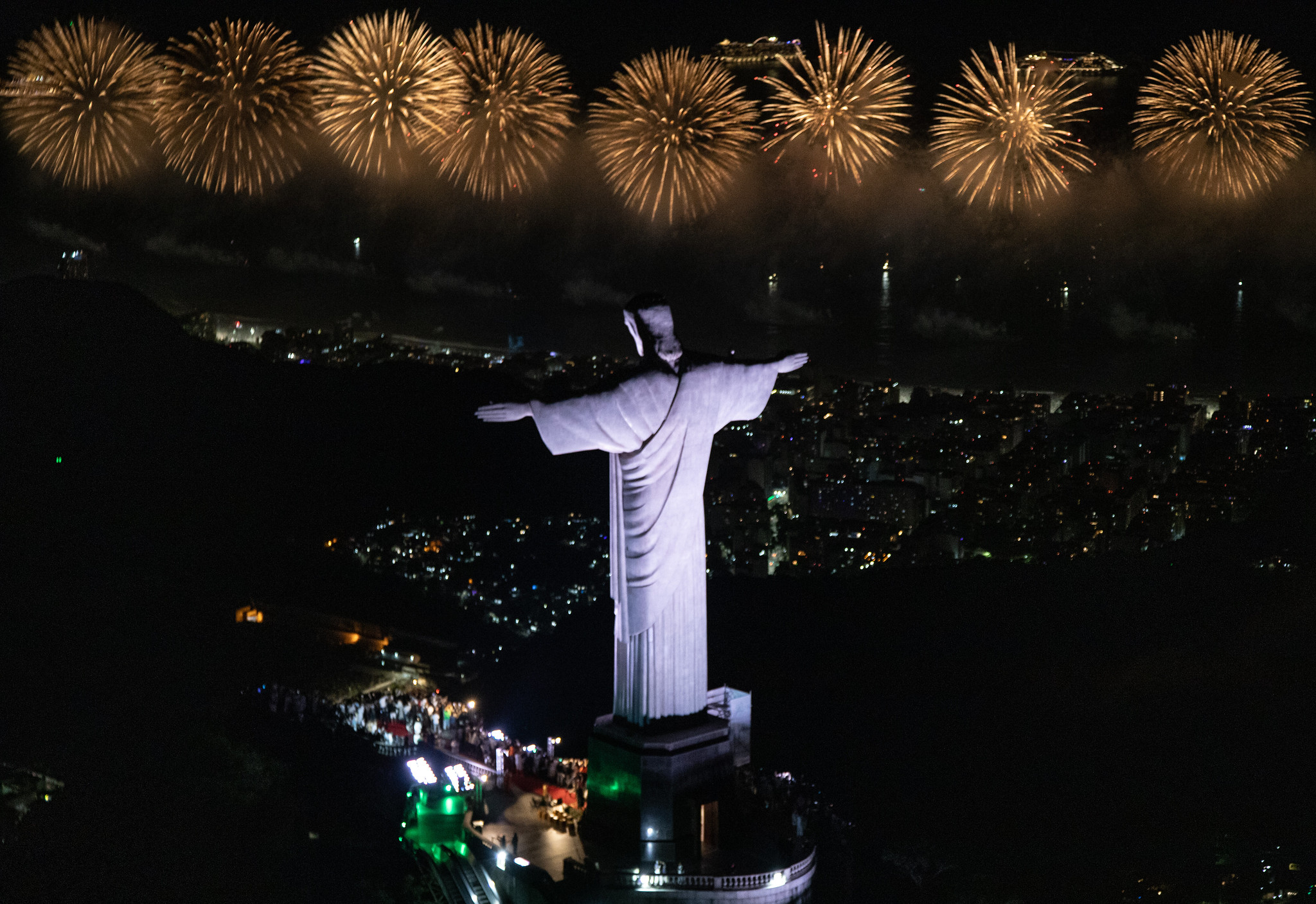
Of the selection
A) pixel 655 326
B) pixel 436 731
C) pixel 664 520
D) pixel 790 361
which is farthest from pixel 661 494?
pixel 436 731

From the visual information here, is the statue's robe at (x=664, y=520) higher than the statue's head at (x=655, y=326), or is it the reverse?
the statue's head at (x=655, y=326)

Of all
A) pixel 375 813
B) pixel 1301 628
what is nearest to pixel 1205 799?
pixel 1301 628

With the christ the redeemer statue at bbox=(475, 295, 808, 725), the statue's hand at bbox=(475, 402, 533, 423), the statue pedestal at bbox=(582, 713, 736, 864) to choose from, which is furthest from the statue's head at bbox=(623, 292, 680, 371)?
the statue pedestal at bbox=(582, 713, 736, 864)

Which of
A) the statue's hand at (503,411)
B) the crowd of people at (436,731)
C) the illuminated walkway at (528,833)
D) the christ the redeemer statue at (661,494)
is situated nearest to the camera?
the statue's hand at (503,411)

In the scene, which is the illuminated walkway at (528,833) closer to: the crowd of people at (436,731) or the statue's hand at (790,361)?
the crowd of people at (436,731)

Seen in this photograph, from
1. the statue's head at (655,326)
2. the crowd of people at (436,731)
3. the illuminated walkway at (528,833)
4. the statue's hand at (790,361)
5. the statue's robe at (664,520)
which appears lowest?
the illuminated walkway at (528,833)

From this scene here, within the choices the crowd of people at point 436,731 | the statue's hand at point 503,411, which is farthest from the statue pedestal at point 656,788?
the statue's hand at point 503,411
